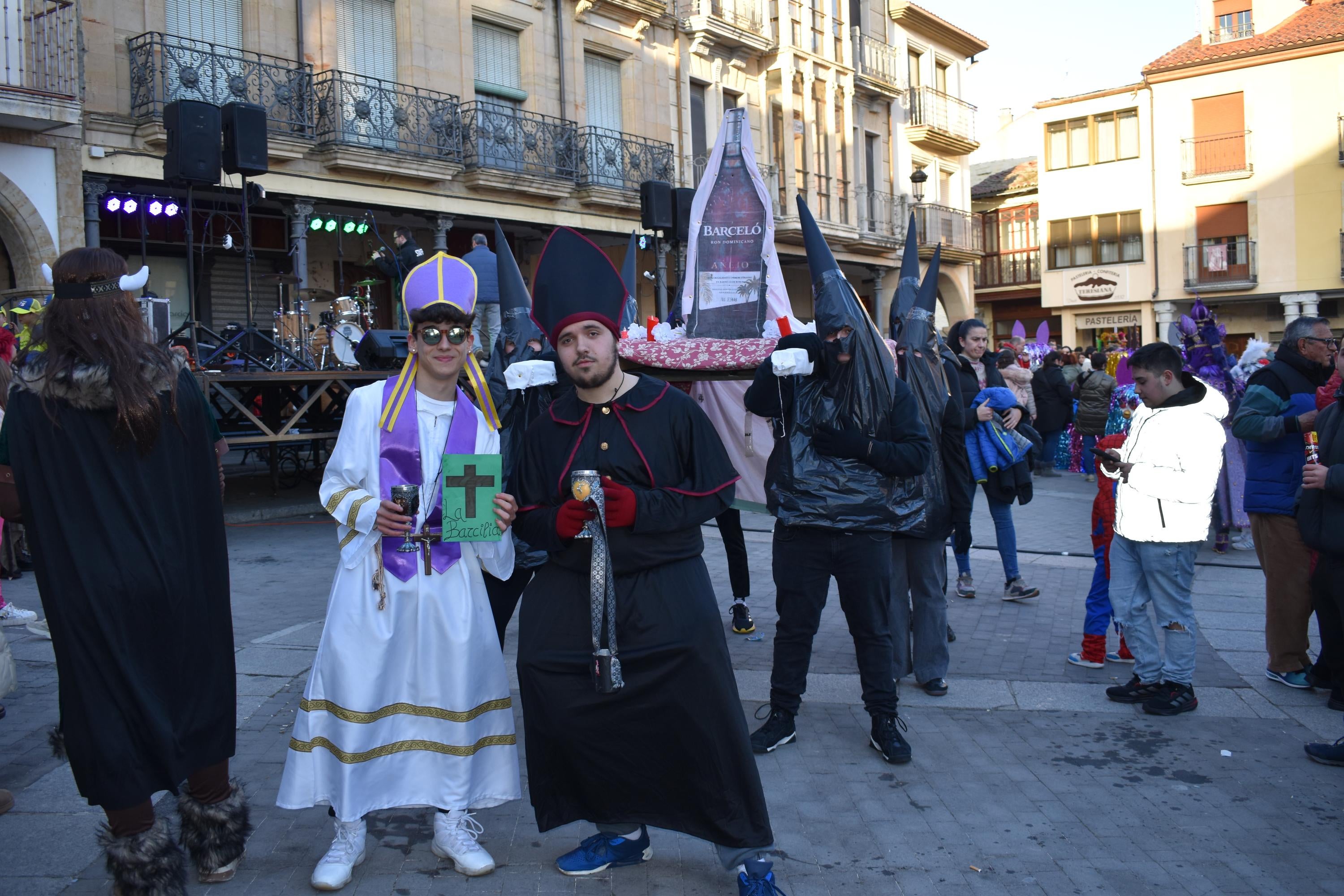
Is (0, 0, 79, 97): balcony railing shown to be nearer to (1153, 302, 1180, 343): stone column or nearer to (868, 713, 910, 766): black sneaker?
(868, 713, 910, 766): black sneaker

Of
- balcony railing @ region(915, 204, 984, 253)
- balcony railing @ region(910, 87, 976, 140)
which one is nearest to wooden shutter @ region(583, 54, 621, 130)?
balcony railing @ region(915, 204, 984, 253)

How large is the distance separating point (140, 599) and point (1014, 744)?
12.0 feet

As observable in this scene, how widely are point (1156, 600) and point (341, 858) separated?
3.89m

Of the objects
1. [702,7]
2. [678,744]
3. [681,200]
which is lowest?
[678,744]

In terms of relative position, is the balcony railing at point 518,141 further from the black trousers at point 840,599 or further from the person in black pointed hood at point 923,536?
the black trousers at point 840,599

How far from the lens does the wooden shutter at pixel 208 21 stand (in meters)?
14.7

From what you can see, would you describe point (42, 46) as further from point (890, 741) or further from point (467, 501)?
point (890, 741)

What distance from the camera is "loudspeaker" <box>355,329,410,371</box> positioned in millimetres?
11711

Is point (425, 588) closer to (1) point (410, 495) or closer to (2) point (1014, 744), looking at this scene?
(1) point (410, 495)

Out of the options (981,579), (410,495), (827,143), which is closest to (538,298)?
(410,495)

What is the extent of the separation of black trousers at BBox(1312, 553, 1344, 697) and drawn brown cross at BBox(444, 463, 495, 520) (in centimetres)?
406

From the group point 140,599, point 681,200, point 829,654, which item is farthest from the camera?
point 681,200

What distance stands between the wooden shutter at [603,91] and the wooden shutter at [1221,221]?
74.1ft

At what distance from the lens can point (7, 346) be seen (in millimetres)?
6441
